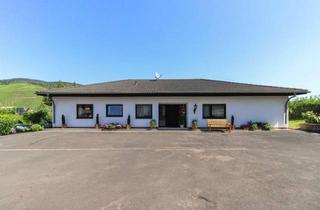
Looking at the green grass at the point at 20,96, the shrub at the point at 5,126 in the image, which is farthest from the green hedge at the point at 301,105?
the green grass at the point at 20,96

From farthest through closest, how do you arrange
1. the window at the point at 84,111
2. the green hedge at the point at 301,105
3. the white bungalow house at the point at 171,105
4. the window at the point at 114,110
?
the green hedge at the point at 301,105 → the window at the point at 84,111 → the window at the point at 114,110 → the white bungalow house at the point at 171,105

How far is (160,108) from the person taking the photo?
1614 centimetres

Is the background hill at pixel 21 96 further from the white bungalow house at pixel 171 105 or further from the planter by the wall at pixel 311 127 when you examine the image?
the planter by the wall at pixel 311 127

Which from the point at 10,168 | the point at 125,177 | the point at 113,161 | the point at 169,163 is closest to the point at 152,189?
the point at 125,177

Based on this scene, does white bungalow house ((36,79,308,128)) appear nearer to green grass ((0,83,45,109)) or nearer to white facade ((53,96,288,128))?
white facade ((53,96,288,128))

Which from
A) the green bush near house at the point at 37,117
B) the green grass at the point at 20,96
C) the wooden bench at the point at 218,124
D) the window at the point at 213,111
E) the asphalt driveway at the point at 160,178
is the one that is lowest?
the asphalt driveway at the point at 160,178

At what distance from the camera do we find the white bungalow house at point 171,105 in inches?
593

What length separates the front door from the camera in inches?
637

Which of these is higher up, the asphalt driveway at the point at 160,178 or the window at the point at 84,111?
the window at the point at 84,111

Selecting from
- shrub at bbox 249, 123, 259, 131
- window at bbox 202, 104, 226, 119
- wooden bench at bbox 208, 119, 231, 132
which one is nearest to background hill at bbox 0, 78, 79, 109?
window at bbox 202, 104, 226, 119

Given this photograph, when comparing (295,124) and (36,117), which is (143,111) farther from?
(295,124)

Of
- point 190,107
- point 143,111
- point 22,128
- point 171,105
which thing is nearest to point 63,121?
point 22,128

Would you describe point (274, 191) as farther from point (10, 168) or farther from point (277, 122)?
point (277, 122)

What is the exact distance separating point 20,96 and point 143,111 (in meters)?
63.3
